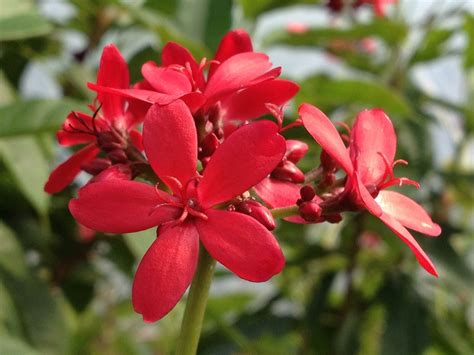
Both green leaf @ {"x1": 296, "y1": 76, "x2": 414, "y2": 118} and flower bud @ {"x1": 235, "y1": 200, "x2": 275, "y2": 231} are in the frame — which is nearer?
flower bud @ {"x1": 235, "y1": 200, "x2": 275, "y2": 231}

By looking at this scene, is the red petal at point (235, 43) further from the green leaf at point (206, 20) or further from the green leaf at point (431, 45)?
the green leaf at point (431, 45)

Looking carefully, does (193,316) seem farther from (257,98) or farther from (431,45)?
(431,45)

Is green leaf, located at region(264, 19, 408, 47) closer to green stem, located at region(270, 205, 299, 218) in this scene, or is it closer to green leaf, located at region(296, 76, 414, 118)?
green leaf, located at region(296, 76, 414, 118)

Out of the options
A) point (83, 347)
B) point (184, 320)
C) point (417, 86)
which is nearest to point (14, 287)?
point (83, 347)

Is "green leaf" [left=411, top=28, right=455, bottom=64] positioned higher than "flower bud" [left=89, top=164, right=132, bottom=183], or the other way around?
"flower bud" [left=89, top=164, right=132, bottom=183]

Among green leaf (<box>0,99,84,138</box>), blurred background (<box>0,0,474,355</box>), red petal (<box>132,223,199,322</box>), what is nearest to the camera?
red petal (<box>132,223,199,322</box>)

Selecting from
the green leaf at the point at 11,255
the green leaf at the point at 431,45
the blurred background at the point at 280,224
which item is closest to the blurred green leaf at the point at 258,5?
the blurred background at the point at 280,224

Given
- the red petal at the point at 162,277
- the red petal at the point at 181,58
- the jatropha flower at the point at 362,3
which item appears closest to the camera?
the red petal at the point at 162,277

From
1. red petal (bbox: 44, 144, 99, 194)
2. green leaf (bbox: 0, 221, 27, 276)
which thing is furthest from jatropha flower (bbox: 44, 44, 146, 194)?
green leaf (bbox: 0, 221, 27, 276)
